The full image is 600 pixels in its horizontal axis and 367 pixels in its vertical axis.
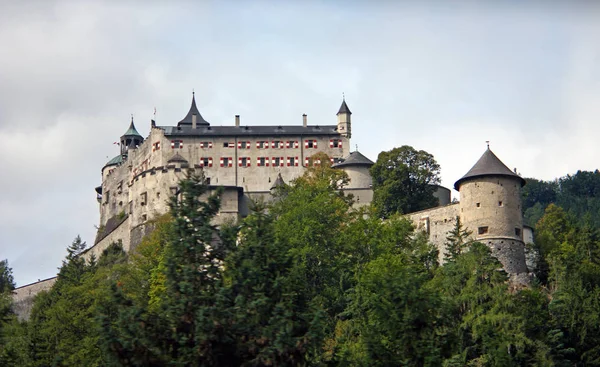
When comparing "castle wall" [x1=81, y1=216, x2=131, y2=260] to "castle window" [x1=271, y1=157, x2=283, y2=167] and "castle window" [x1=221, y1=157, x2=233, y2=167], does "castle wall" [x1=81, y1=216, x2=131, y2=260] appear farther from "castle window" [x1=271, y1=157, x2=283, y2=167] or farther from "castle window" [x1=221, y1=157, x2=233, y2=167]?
"castle window" [x1=271, y1=157, x2=283, y2=167]

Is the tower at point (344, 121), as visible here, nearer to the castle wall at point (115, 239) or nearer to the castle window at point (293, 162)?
the castle window at point (293, 162)

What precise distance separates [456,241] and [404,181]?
40.1ft

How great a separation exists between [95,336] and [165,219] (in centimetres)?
2267

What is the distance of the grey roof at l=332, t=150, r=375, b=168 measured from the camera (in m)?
78.4

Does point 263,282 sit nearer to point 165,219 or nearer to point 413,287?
point 413,287

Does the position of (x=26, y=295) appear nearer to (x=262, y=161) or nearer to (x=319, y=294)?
(x=262, y=161)

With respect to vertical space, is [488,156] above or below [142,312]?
above

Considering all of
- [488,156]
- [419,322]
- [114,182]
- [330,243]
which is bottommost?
[419,322]

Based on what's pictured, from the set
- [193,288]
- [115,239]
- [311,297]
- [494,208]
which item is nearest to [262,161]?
[115,239]

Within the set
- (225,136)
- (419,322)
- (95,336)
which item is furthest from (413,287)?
(225,136)

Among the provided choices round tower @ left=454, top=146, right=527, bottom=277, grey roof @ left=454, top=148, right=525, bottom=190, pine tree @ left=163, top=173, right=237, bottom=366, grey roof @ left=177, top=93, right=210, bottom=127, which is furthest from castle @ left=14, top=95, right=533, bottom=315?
pine tree @ left=163, top=173, right=237, bottom=366

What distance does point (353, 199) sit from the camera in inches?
2958

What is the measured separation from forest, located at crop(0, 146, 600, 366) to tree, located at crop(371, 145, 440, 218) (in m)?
0.09

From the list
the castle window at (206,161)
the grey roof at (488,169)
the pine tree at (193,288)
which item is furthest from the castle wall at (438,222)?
the pine tree at (193,288)
